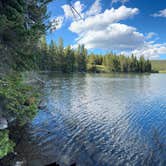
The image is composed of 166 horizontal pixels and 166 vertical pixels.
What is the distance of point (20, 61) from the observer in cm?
1045

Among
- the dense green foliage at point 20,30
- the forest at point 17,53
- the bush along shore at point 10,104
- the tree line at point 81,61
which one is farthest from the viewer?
the tree line at point 81,61

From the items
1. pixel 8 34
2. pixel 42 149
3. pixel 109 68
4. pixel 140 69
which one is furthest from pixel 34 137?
pixel 140 69

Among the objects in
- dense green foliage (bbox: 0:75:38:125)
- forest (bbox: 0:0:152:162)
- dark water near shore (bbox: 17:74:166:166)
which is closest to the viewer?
dense green foliage (bbox: 0:75:38:125)

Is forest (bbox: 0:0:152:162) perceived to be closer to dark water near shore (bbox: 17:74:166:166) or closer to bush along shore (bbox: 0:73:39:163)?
bush along shore (bbox: 0:73:39:163)

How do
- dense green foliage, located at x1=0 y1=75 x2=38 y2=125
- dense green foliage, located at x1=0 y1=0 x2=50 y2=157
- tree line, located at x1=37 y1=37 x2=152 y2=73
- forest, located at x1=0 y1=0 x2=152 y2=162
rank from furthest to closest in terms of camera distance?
tree line, located at x1=37 y1=37 x2=152 y2=73 < dense green foliage, located at x1=0 y1=0 x2=50 y2=157 < forest, located at x1=0 y1=0 x2=152 y2=162 < dense green foliage, located at x1=0 y1=75 x2=38 y2=125

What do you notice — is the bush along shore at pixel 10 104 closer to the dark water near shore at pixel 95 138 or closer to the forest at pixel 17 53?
the forest at pixel 17 53

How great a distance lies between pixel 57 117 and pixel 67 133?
4045mm

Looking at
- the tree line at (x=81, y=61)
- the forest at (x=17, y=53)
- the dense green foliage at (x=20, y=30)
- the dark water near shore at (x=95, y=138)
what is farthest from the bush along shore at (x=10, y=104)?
the tree line at (x=81, y=61)

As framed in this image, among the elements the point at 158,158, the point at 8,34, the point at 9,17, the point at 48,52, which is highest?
the point at 48,52

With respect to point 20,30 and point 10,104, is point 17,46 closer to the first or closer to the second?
point 20,30

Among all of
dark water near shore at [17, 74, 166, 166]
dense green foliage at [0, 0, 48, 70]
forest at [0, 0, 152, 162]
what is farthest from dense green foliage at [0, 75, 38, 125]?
dark water near shore at [17, 74, 166, 166]

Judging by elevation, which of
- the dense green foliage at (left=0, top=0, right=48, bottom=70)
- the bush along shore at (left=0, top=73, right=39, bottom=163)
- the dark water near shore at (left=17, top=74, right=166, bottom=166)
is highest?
the dense green foliage at (left=0, top=0, right=48, bottom=70)

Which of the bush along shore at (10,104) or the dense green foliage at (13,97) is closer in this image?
the bush along shore at (10,104)

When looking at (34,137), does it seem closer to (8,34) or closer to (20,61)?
(20,61)
